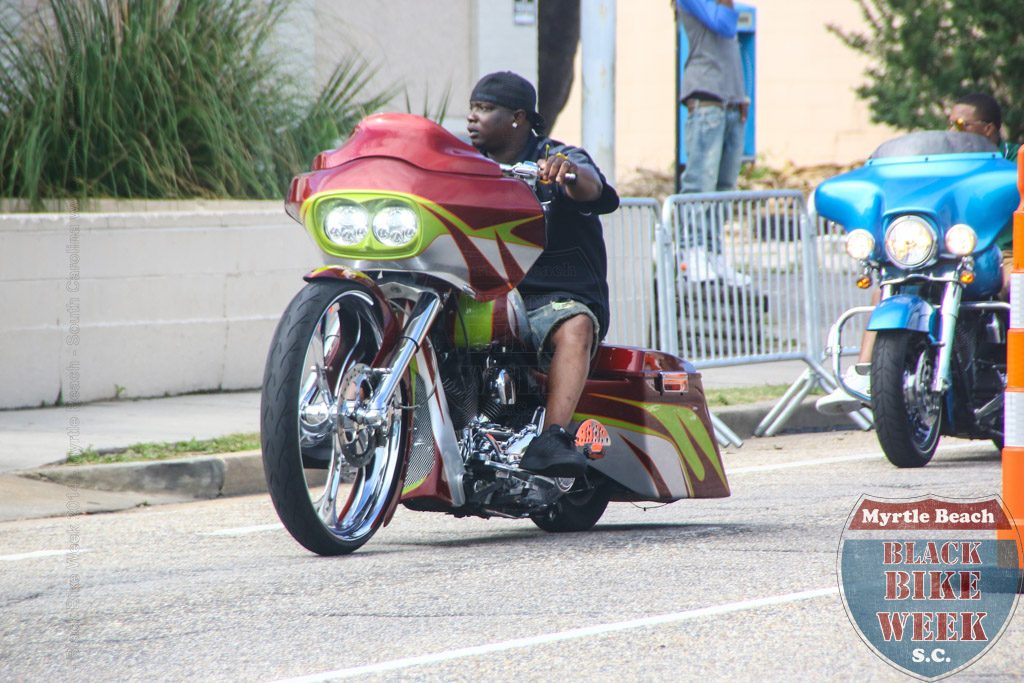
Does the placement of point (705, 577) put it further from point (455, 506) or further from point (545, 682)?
point (545, 682)

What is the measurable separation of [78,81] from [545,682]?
750cm

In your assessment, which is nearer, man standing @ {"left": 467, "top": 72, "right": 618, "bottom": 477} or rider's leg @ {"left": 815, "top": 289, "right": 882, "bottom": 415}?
man standing @ {"left": 467, "top": 72, "right": 618, "bottom": 477}

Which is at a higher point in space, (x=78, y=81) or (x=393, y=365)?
(x=78, y=81)

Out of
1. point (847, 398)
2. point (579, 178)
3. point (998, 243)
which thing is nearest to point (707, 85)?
point (847, 398)

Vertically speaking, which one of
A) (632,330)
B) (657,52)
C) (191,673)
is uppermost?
(657,52)

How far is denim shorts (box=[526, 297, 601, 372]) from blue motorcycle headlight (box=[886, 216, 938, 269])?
251cm

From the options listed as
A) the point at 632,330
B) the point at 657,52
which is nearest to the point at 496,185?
the point at 632,330

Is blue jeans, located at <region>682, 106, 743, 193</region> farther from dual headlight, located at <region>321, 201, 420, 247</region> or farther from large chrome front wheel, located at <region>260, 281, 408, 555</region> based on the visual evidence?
dual headlight, located at <region>321, 201, 420, 247</region>

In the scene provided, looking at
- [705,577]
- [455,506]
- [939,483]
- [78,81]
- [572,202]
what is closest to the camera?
[705,577]

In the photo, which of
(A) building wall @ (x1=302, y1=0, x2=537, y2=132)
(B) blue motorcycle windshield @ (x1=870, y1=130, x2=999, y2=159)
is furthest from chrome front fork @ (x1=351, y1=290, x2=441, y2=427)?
(A) building wall @ (x1=302, y1=0, x2=537, y2=132)

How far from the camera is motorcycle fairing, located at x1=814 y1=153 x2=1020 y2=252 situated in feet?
26.2

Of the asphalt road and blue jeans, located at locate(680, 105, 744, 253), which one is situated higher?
blue jeans, located at locate(680, 105, 744, 253)

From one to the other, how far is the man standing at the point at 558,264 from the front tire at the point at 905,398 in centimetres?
204

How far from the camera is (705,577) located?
5.34m
